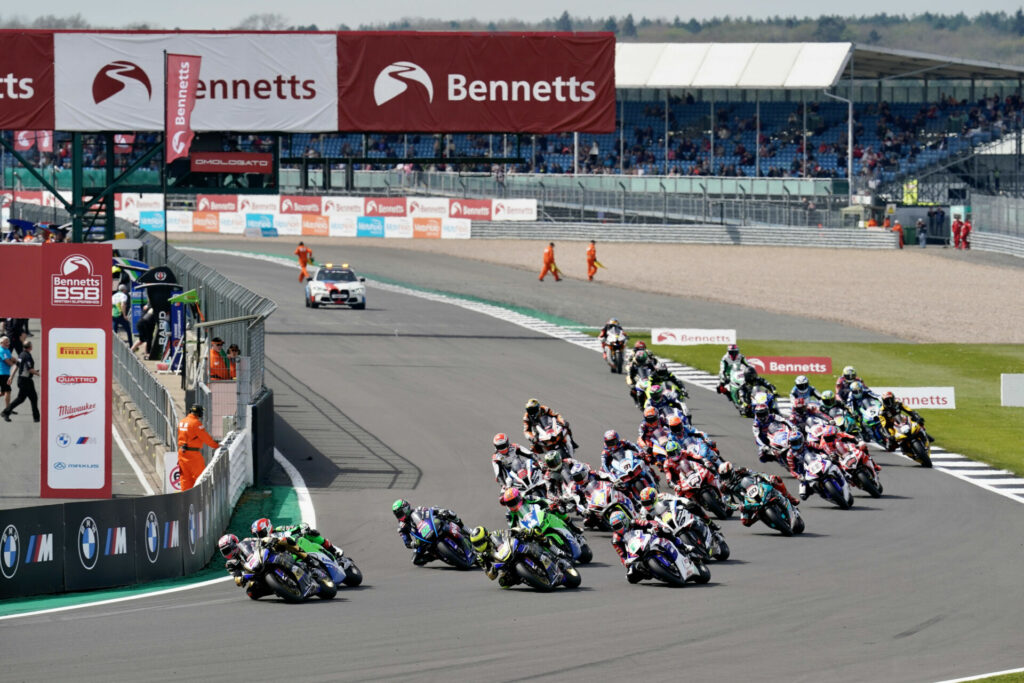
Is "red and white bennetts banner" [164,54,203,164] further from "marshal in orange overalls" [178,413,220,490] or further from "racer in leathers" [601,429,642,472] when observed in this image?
"racer in leathers" [601,429,642,472]

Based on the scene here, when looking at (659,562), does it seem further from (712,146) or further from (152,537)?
(712,146)

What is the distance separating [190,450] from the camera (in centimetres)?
2172

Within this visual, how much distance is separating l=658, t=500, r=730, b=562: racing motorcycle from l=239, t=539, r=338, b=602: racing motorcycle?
163 inches

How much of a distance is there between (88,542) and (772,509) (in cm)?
920

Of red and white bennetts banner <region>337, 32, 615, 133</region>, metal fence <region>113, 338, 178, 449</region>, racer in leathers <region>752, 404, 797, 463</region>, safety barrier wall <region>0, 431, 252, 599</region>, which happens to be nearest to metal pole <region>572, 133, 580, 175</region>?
red and white bennetts banner <region>337, 32, 615, 133</region>

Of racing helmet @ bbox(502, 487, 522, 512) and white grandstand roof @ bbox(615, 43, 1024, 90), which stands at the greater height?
white grandstand roof @ bbox(615, 43, 1024, 90)

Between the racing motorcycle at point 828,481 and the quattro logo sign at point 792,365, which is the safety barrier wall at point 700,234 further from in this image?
the racing motorcycle at point 828,481

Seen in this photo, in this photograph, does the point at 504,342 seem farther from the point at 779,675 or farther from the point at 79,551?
the point at 779,675

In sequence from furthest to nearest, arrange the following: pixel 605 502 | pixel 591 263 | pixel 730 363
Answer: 1. pixel 591 263
2. pixel 730 363
3. pixel 605 502

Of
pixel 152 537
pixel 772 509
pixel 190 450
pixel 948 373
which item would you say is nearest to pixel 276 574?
pixel 152 537

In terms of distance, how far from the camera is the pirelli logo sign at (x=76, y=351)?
69.8 ft

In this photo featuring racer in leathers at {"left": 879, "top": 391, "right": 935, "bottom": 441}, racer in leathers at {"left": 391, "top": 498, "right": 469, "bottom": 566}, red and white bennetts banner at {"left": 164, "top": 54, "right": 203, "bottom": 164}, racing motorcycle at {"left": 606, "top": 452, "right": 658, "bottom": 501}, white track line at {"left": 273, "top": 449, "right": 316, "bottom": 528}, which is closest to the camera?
racer in leathers at {"left": 391, "top": 498, "right": 469, "bottom": 566}

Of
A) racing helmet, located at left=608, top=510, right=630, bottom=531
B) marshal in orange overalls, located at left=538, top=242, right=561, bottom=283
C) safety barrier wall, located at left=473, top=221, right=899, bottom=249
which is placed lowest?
racing helmet, located at left=608, top=510, right=630, bottom=531

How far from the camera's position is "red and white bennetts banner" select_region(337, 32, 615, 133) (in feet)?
128
